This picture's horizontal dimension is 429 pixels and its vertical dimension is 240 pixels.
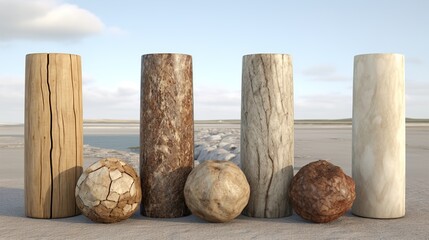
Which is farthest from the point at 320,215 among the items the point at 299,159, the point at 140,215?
the point at 299,159

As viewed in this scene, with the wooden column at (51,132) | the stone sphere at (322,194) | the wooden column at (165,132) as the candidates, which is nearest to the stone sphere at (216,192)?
the wooden column at (165,132)

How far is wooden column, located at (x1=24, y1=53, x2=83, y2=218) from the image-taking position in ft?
19.6

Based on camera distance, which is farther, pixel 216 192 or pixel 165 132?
pixel 165 132

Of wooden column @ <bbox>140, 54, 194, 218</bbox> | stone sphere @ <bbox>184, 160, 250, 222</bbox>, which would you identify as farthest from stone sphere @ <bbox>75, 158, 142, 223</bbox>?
stone sphere @ <bbox>184, 160, 250, 222</bbox>

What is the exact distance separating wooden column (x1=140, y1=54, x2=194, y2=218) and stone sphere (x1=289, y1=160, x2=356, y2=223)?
1.36 m

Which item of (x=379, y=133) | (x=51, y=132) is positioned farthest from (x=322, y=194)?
(x=51, y=132)

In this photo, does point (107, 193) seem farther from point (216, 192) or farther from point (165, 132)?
point (216, 192)

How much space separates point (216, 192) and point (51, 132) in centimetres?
209

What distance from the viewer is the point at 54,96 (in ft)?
19.6

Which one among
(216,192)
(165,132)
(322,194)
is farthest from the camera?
(165,132)

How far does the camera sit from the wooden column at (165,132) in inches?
234

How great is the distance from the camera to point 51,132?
6012 millimetres

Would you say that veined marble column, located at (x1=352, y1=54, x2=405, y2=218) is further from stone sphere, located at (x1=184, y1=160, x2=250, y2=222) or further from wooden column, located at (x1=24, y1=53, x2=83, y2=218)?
wooden column, located at (x1=24, y1=53, x2=83, y2=218)

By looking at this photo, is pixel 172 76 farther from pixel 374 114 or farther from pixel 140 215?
pixel 374 114
